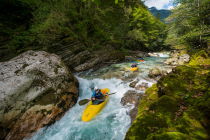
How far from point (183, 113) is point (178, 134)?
2.27ft

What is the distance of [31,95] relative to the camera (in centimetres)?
471

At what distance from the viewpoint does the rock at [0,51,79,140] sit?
409cm

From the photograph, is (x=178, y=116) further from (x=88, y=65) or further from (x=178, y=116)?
(x=88, y=65)

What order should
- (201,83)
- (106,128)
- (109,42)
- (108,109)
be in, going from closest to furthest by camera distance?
(201,83) < (106,128) < (108,109) < (109,42)

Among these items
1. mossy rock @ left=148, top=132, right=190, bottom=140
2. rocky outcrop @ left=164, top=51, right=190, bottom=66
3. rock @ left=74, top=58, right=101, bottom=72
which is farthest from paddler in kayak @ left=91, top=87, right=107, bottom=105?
rocky outcrop @ left=164, top=51, right=190, bottom=66

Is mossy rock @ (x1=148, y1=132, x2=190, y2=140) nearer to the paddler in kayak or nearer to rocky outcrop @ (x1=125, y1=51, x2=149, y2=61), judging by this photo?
the paddler in kayak

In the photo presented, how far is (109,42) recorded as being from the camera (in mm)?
16375

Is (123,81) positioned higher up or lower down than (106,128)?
higher up

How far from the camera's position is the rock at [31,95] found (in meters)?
4.09

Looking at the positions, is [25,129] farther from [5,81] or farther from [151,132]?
[151,132]

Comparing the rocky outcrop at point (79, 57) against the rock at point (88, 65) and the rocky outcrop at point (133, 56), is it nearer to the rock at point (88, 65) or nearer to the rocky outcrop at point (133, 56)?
the rock at point (88, 65)

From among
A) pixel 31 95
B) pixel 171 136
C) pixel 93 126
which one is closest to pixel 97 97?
pixel 93 126

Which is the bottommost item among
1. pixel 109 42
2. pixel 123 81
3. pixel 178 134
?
pixel 123 81

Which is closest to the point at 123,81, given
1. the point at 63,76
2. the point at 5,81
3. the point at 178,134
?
the point at 63,76
